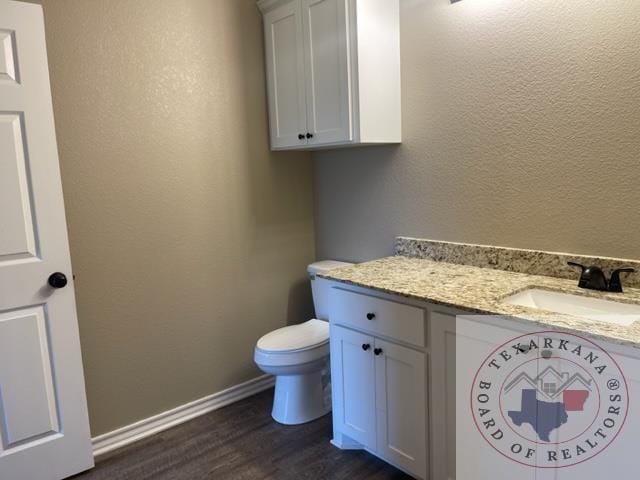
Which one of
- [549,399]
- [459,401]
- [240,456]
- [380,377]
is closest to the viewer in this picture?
[549,399]

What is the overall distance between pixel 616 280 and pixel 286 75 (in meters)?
1.81

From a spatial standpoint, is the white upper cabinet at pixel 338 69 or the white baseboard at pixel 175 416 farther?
the white baseboard at pixel 175 416

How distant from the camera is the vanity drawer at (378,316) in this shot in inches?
71.4

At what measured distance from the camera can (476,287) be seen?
186cm

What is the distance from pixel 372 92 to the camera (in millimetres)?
2311

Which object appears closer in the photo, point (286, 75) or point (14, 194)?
point (14, 194)

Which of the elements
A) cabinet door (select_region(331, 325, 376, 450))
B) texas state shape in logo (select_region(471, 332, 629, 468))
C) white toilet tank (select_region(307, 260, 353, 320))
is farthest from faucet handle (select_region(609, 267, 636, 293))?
white toilet tank (select_region(307, 260, 353, 320))

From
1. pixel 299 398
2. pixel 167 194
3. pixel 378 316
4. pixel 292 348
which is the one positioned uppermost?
pixel 167 194

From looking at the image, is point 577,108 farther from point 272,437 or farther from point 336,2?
point 272,437

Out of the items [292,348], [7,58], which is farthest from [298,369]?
[7,58]

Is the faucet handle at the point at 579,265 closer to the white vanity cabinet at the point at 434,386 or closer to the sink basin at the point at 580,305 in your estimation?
the sink basin at the point at 580,305

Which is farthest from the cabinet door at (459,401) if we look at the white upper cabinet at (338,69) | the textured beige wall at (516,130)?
the white upper cabinet at (338,69)

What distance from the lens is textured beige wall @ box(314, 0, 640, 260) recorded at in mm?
1770

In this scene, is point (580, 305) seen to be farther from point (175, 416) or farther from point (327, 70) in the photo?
point (175, 416)
